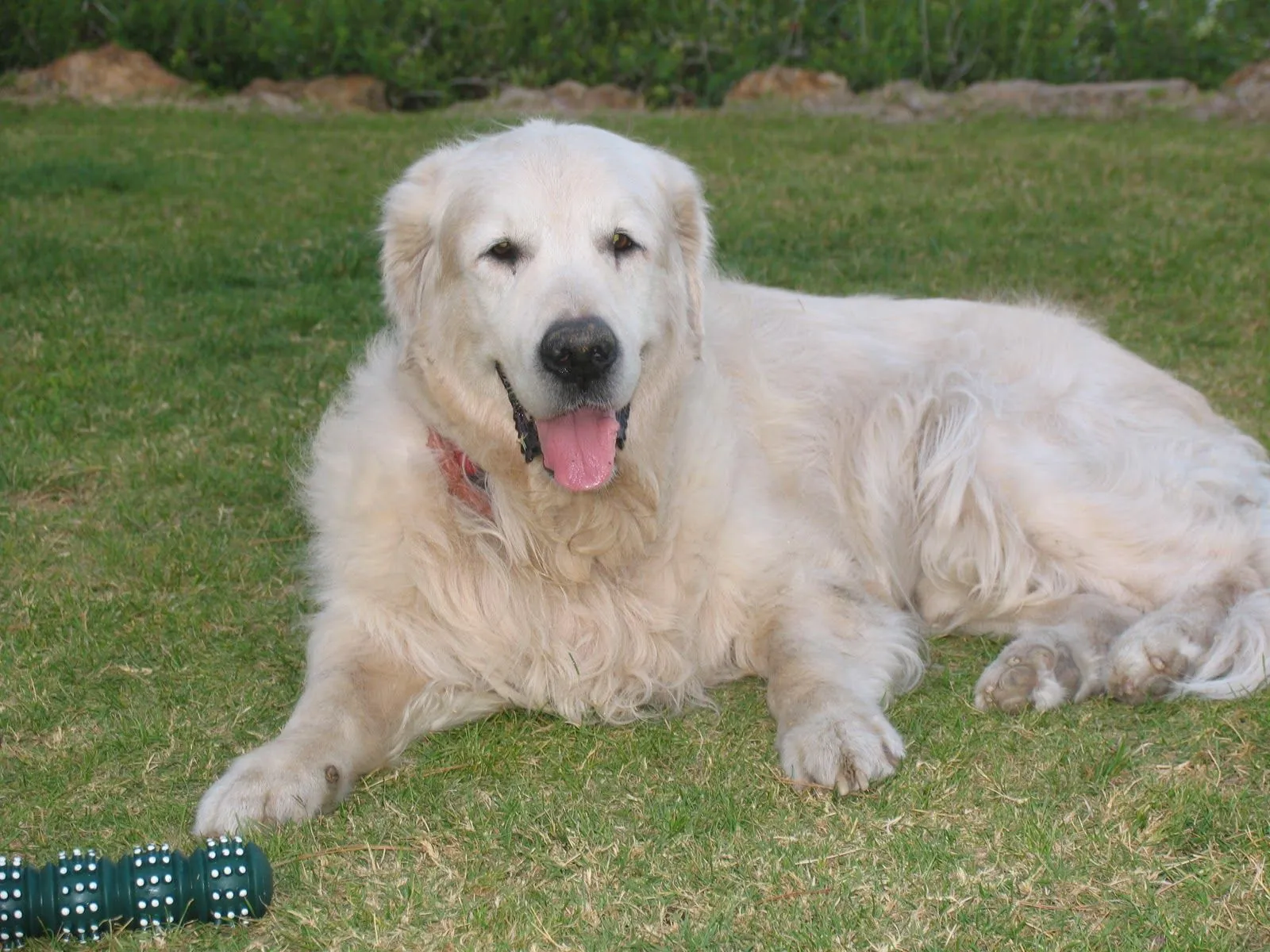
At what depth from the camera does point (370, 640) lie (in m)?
3.75

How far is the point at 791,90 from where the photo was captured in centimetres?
1509

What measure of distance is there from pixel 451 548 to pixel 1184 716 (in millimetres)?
1845

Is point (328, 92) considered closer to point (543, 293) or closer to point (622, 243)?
point (622, 243)

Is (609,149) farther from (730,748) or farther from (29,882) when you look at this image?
(29,882)

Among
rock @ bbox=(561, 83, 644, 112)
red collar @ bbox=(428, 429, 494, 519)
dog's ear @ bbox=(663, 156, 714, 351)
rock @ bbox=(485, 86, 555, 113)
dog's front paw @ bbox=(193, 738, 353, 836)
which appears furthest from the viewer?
rock @ bbox=(561, 83, 644, 112)

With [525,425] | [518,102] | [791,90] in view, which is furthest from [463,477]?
[791,90]

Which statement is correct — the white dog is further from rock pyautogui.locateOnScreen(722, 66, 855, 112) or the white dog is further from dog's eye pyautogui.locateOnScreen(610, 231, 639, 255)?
rock pyautogui.locateOnScreen(722, 66, 855, 112)

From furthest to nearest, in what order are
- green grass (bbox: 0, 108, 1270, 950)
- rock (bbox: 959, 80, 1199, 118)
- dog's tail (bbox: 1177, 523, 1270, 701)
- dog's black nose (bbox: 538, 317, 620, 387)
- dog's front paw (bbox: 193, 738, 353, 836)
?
rock (bbox: 959, 80, 1199, 118) < dog's tail (bbox: 1177, 523, 1270, 701) < dog's black nose (bbox: 538, 317, 620, 387) < dog's front paw (bbox: 193, 738, 353, 836) < green grass (bbox: 0, 108, 1270, 950)

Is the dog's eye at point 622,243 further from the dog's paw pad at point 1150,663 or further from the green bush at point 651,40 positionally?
the green bush at point 651,40

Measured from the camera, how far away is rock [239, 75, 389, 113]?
14.8 metres

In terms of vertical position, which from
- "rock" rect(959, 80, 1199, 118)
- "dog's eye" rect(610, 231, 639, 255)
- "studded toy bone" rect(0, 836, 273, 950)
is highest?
"dog's eye" rect(610, 231, 639, 255)

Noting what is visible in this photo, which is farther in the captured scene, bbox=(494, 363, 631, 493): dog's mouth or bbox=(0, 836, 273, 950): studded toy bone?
bbox=(494, 363, 631, 493): dog's mouth

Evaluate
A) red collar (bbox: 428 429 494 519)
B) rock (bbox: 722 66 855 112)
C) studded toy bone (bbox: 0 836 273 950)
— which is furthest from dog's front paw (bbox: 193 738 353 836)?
rock (bbox: 722 66 855 112)

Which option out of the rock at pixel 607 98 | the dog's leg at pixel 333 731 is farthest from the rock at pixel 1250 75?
the dog's leg at pixel 333 731
